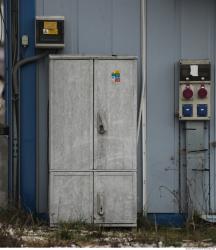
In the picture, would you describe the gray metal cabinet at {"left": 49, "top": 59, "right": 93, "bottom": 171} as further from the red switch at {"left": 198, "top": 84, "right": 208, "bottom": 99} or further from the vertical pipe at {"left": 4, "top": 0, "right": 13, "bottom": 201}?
the red switch at {"left": 198, "top": 84, "right": 208, "bottom": 99}

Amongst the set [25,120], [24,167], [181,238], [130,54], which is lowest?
[181,238]

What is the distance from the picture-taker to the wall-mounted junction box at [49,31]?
884 cm

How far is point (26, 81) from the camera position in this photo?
9.06 metres

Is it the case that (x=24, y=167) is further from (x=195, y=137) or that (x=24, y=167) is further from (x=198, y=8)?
(x=198, y=8)

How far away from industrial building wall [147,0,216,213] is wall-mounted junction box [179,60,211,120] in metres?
0.15

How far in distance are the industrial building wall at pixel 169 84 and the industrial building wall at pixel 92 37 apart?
19 centimetres

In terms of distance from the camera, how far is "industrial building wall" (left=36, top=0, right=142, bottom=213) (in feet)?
29.7

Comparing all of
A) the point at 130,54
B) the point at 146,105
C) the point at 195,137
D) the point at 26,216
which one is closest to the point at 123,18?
the point at 130,54

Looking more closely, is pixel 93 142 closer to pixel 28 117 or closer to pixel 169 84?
pixel 28 117

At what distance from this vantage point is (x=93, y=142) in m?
8.58

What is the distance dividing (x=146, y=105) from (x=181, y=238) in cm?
182

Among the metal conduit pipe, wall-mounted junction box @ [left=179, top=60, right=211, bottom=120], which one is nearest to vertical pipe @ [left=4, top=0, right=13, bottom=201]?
the metal conduit pipe

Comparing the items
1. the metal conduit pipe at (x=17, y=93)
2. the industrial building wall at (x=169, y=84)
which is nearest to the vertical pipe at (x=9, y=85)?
the metal conduit pipe at (x=17, y=93)


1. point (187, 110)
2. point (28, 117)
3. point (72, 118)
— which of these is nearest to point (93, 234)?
point (72, 118)
